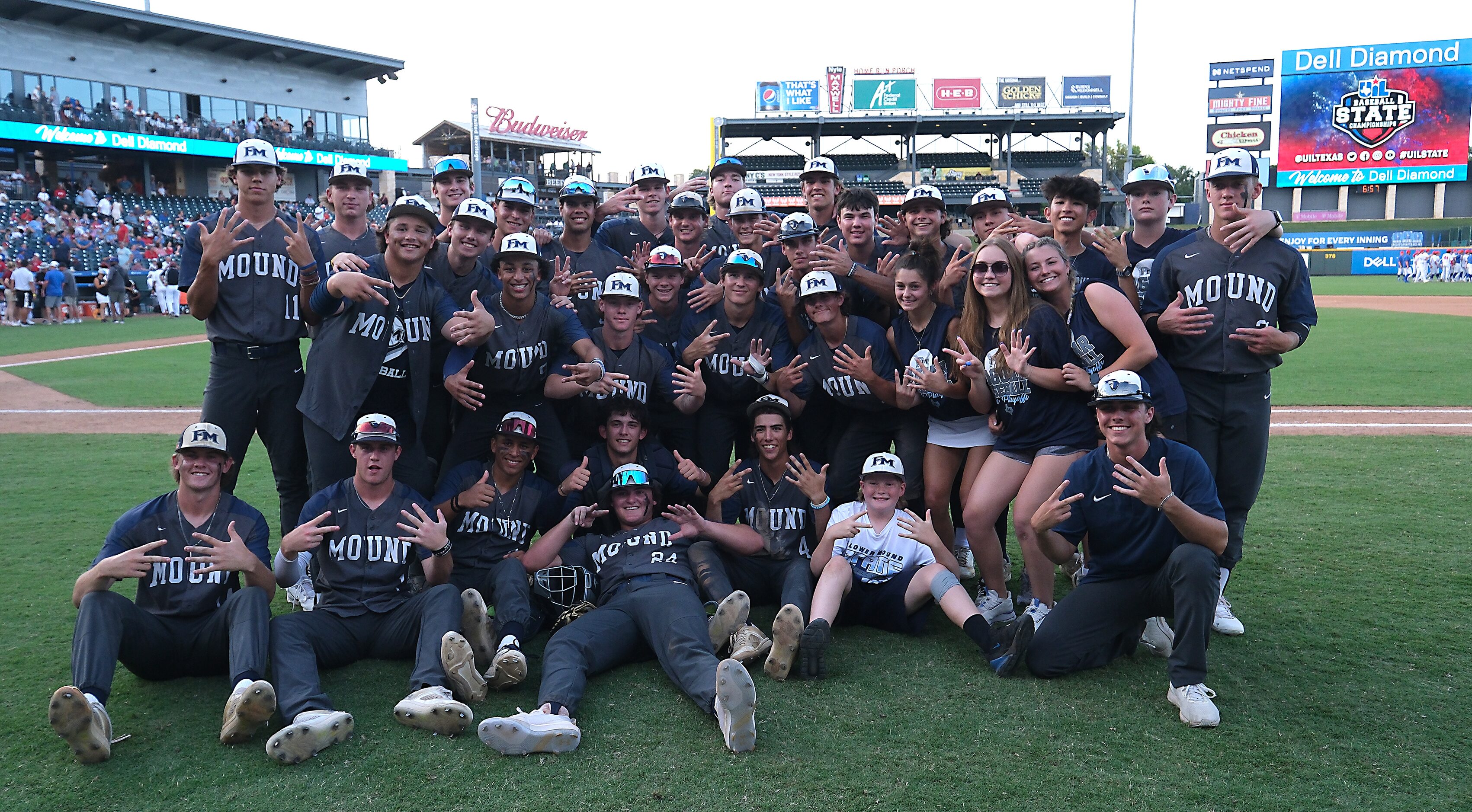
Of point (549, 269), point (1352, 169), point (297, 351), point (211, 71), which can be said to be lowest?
point (297, 351)

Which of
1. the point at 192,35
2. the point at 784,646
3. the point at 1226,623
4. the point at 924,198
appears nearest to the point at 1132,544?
the point at 1226,623

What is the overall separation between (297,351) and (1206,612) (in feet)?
16.7

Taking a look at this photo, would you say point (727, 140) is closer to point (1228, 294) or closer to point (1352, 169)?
point (1352, 169)

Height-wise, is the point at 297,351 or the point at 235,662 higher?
the point at 297,351

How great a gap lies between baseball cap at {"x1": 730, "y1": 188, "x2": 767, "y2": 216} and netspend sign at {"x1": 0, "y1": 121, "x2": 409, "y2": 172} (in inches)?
1337

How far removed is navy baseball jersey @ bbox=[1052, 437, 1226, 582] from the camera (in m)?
4.42

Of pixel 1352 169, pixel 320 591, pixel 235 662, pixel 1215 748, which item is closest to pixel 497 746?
pixel 235 662

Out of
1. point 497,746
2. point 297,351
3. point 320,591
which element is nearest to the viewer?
point 497,746

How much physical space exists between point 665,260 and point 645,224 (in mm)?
1436

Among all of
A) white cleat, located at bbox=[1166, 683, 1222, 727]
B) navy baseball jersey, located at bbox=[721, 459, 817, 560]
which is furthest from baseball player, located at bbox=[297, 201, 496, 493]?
white cleat, located at bbox=[1166, 683, 1222, 727]

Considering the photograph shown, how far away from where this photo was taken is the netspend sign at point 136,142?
3844cm

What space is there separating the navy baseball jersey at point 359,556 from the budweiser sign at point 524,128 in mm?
64166

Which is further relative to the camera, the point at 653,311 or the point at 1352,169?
the point at 1352,169

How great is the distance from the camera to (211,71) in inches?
1868
